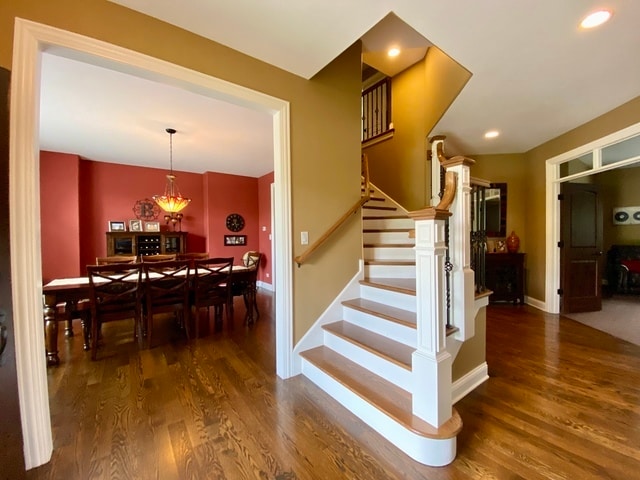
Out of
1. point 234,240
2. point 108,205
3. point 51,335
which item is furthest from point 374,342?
point 108,205

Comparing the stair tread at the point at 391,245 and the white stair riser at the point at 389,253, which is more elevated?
the stair tread at the point at 391,245

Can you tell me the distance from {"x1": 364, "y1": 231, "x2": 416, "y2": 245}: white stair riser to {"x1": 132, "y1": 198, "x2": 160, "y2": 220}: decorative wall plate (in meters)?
4.85

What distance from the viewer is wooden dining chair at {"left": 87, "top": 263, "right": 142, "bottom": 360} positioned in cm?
272

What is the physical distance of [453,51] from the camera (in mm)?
2248

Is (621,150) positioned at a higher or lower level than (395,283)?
higher

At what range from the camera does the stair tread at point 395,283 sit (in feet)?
7.73

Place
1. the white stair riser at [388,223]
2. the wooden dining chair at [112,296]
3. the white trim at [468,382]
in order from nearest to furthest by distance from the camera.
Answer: the white trim at [468,382], the wooden dining chair at [112,296], the white stair riser at [388,223]

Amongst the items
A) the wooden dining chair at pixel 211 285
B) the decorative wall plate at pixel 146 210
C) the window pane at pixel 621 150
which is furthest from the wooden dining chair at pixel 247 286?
the window pane at pixel 621 150

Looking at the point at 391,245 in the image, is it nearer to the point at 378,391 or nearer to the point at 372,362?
the point at 372,362

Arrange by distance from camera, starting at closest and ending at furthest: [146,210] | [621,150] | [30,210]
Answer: [30,210] → [621,150] → [146,210]

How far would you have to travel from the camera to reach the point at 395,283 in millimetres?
2645

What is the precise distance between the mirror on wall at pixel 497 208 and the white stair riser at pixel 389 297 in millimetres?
3395

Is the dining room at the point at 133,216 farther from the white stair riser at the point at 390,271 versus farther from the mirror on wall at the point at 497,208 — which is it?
the mirror on wall at the point at 497,208

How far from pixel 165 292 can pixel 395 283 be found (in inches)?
101
